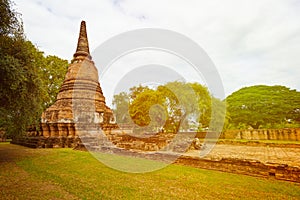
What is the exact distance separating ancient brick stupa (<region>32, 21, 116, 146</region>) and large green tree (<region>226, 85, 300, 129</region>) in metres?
23.7

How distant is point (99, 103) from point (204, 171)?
13317 mm

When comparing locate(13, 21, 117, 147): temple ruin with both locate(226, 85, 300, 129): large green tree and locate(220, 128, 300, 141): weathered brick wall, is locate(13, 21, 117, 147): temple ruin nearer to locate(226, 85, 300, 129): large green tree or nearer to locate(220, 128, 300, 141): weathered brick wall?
locate(220, 128, 300, 141): weathered brick wall

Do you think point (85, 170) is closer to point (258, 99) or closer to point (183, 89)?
point (183, 89)

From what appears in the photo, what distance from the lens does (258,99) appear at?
31422 millimetres

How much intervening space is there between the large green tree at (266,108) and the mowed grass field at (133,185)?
2808 cm

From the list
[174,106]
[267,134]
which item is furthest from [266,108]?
[174,106]

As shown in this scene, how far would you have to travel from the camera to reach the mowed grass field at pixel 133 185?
13.2 feet

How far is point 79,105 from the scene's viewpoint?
1588cm

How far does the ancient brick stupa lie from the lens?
13922 millimetres

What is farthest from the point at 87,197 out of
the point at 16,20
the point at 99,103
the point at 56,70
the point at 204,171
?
the point at 56,70

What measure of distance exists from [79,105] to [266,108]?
28404 millimetres

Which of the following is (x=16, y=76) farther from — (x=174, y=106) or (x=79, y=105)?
(x=174, y=106)

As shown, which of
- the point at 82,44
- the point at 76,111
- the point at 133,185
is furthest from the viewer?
the point at 82,44

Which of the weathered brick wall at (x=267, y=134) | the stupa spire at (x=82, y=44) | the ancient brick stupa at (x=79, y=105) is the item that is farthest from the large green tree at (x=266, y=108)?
the stupa spire at (x=82, y=44)
